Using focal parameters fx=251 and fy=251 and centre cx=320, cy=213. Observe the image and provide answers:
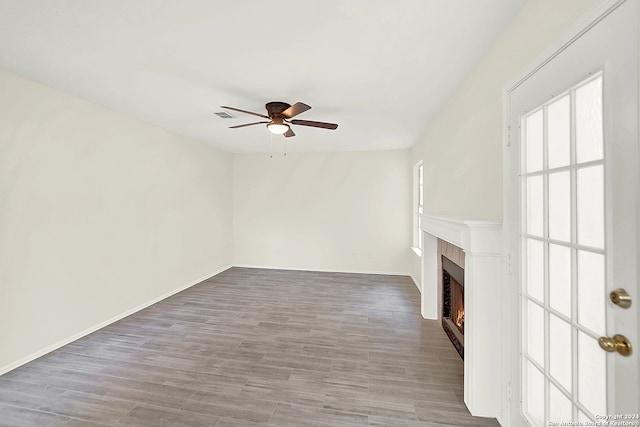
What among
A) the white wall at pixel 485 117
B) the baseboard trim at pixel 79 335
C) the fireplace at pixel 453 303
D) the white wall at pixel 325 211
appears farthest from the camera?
the white wall at pixel 325 211

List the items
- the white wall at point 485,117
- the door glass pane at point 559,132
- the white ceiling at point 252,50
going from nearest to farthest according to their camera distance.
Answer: the door glass pane at point 559,132 < the white wall at point 485,117 < the white ceiling at point 252,50

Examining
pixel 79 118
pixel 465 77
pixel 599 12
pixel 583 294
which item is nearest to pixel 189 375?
pixel 583 294

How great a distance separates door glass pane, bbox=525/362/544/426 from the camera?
134cm

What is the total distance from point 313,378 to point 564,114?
2.40 m

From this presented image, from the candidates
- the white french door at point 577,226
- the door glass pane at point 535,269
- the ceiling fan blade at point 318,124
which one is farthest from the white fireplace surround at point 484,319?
the ceiling fan blade at point 318,124

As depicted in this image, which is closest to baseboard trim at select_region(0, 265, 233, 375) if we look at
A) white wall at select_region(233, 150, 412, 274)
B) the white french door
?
white wall at select_region(233, 150, 412, 274)

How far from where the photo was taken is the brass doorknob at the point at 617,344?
34.3 inches

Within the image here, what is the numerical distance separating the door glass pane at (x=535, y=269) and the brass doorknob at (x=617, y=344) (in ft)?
1.37

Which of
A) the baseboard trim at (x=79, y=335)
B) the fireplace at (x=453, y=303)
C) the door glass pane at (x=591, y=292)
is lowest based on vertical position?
the baseboard trim at (x=79, y=335)

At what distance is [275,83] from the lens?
7.80 feet

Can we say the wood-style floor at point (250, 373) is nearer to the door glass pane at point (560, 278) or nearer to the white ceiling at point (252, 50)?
the door glass pane at point (560, 278)

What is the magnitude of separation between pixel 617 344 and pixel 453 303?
6.94ft

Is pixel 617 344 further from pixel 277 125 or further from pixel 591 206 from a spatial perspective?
pixel 277 125

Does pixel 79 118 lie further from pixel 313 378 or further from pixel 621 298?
pixel 621 298
